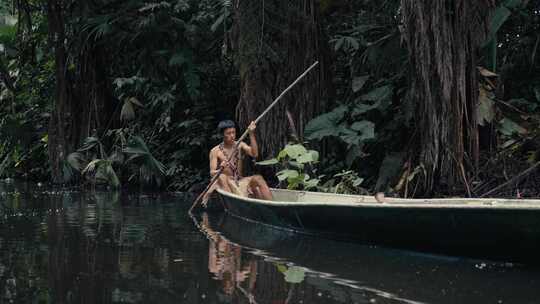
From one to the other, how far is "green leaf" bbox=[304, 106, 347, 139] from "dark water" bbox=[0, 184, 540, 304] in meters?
1.88

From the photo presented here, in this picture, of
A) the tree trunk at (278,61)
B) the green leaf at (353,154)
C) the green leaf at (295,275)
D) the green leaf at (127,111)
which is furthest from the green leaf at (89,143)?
the green leaf at (295,275)

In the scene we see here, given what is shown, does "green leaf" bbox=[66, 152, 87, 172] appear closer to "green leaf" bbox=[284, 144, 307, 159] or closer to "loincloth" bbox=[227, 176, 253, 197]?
"loincloth" bbox=[227, 176, 253, 197]

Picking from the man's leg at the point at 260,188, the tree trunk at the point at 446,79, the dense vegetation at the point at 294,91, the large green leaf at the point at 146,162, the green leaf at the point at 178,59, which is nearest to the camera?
the tree trunk at the point at 446,79

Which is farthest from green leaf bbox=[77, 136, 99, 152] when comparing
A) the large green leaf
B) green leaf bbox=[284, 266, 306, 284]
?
green leaf bbox=[284, 266, 306, 284]


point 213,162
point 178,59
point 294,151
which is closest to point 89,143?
point 178,59

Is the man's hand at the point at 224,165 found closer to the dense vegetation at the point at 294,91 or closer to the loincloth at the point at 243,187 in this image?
the loincloth at the point at 243,187

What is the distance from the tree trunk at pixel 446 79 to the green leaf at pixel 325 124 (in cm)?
171

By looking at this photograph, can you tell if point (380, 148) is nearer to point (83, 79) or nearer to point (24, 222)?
point (24, 222)

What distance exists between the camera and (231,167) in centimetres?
852

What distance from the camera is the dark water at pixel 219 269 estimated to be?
4.02 m

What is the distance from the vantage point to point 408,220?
520 centimetres

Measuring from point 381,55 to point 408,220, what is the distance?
4.06 m

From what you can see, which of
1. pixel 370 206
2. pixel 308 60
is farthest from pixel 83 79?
pixel 370 206

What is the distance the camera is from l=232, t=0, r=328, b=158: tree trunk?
954 cm
